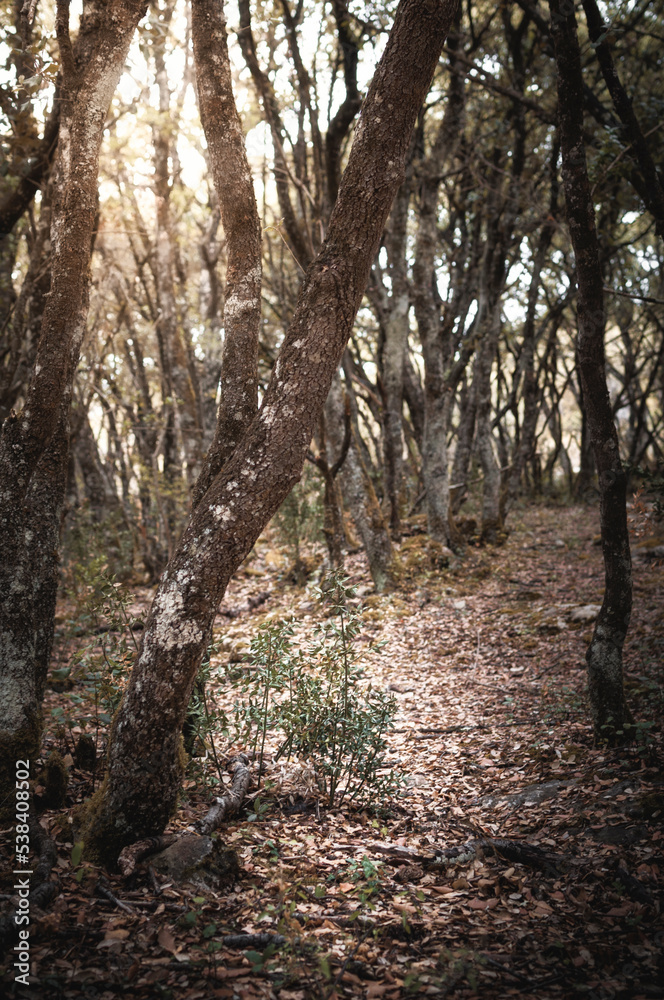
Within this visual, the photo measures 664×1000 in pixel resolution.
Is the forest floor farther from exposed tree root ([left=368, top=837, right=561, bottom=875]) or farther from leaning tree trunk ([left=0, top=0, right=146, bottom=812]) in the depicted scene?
leaning tree trunk ([left=0, top=0, right=146, bottom=812])

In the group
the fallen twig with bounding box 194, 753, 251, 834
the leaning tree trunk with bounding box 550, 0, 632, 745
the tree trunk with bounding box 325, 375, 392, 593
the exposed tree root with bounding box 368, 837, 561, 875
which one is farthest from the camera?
the tree trunk with bounding box 325, 375, 392, 593

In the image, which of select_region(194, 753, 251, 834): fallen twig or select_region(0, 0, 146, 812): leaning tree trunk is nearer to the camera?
select_region(194, 753, 251, 834): fallen twig

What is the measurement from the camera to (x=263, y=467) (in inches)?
133

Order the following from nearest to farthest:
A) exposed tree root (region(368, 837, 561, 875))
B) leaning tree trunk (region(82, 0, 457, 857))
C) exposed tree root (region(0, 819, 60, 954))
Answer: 1. exposed tree root (region(0, 819, 60, 954))
2. leaning tree trunk (region(82, 0, 457, 857))
3. exposed tree root (region(368, 837, 561, 875))

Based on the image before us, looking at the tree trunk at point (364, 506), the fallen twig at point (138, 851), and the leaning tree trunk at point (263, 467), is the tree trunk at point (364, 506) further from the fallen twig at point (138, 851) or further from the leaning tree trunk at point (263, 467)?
the fallen twig at point (138, 851)

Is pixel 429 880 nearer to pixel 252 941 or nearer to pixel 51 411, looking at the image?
pixel 252 941

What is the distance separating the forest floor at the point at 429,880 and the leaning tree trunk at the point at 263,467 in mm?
458

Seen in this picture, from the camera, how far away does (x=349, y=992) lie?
98.0 inches

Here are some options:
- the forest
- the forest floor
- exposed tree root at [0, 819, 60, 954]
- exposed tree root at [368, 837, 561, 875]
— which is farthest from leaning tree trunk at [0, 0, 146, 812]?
exposed tree root at [368, 837, 561, 875]

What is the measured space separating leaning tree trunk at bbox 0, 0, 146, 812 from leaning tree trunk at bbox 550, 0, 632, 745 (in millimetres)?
3470

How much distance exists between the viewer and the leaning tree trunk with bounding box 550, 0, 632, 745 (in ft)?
14.6

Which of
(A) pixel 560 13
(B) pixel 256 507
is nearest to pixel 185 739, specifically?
(B) pixel 256 507

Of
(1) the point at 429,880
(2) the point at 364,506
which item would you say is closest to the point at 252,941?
(1) the point at 429,880

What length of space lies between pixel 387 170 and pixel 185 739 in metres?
4.15
